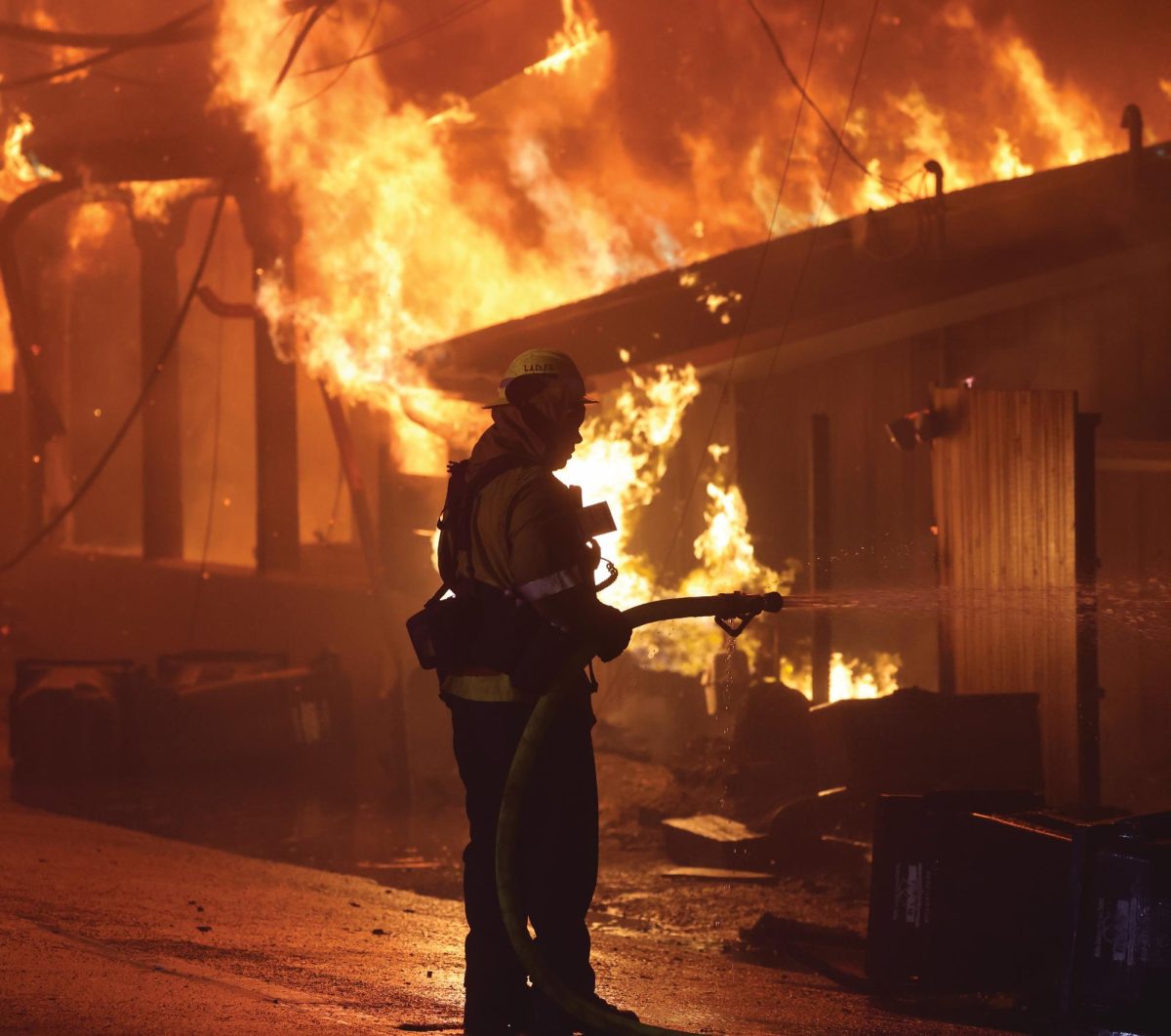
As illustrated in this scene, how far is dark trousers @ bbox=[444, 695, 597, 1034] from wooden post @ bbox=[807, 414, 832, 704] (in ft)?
26.2

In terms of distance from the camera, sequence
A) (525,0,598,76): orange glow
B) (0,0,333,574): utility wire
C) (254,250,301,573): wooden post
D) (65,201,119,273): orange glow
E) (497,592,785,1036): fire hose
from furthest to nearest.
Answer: (65,201,119,273): orange glow, (254,250,301,573): wooden post, (525,0,598,76): orange glow, (0,0,333,574): utility wire, (497,592,785,1036): fire hose

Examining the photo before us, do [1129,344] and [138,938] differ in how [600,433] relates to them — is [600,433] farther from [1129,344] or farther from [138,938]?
[138,938]

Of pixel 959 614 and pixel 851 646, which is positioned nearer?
pixel 959 614

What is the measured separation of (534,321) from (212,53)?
6261 millimetres

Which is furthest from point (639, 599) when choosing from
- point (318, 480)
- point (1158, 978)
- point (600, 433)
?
point (318, 480)

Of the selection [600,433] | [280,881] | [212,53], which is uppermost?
[212,53]

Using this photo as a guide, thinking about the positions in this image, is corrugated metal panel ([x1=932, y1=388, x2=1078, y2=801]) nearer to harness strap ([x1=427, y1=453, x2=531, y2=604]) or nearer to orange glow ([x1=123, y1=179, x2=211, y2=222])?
harness strap ([x1=427, y1=453, x2=531, y2=604])

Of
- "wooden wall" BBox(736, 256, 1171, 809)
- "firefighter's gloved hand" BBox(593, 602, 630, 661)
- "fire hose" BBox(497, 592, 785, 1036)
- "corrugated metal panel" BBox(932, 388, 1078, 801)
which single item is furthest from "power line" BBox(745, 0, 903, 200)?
"fire hose" BBox(497, 592, 785, 1036)

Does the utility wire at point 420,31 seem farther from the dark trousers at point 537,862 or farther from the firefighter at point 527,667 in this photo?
the dark trousers at point 537,862

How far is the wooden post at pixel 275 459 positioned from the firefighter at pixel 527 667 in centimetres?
1529

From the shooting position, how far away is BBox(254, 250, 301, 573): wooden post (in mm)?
19641

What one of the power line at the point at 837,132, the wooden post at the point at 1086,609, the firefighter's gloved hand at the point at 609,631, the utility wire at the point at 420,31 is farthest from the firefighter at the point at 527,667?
the utility wire at the point at 420,31

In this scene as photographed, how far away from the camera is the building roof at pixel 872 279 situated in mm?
10461

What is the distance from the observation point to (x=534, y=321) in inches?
576
